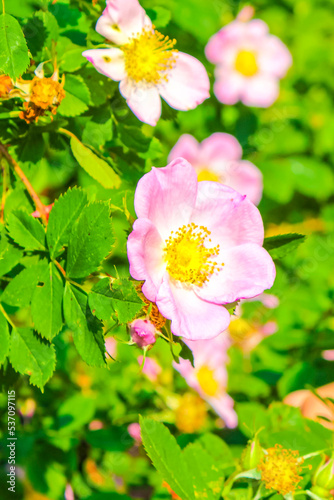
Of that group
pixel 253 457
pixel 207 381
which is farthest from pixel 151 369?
pixel 253 457

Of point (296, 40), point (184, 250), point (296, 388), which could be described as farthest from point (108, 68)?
point (296, 40)

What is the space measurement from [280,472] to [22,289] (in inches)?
24.9

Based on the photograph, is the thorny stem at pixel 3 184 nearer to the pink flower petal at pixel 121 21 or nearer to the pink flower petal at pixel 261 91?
the pink flower petal at pixel 121 21

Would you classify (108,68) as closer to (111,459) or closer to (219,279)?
(219,279)

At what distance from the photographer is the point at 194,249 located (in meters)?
1.09

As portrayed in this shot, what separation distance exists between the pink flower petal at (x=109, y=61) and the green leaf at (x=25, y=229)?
320 millimetres

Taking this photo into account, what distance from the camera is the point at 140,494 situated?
233 centimetres

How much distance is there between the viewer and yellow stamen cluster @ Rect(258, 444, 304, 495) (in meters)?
1.06

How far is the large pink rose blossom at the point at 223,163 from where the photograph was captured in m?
2.53

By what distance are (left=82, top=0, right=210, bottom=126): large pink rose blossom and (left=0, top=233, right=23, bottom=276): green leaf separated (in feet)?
1.19

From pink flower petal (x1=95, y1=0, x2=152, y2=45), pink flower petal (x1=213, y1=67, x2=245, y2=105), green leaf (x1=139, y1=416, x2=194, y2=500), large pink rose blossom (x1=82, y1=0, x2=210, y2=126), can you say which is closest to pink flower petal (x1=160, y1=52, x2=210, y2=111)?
large pink rose blossom (x1=82, y1=0, x2=210, y2=126)

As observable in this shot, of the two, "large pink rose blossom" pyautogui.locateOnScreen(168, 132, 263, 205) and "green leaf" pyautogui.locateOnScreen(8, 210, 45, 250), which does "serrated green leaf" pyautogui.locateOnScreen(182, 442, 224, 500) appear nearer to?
"green leaf" pyautogui.locateOnScreen(8, 210, 45, 250)

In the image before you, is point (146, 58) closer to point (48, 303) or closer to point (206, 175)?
point (48, 303)

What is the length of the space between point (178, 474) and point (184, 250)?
1.50 feet
